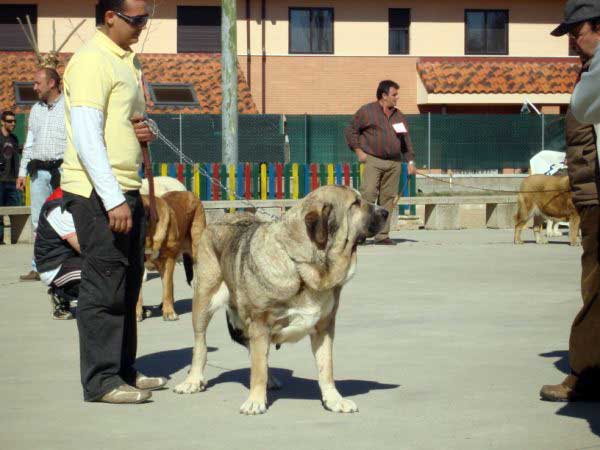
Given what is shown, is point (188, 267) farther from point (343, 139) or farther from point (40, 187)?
point (343, 139)

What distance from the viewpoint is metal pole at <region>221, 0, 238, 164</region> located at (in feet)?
73.7

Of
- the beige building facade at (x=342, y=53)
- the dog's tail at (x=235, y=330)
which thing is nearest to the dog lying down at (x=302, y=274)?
the dog's tail at (x=235, y=330)

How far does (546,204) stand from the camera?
16953 millimetres

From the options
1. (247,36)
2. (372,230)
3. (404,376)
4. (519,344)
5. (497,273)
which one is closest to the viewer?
(372,230)

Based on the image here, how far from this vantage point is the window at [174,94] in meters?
34.5

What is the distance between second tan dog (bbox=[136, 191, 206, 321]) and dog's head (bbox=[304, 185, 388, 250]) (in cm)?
377

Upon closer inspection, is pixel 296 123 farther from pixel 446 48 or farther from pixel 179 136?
pixel 446 48

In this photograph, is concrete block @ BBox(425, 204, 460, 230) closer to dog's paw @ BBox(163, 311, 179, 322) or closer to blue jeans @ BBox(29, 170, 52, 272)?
blue jeans @ BBox(29, 170, 52, 272)

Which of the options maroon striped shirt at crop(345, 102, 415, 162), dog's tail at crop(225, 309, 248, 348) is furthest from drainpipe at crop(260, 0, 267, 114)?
dog's tail at crop(225, 309, 248, 348)

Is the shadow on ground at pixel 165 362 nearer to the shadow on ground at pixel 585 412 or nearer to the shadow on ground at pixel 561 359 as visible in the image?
the shadow on ground at pixel 561 359

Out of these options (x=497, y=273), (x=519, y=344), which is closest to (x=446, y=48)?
(x=497, y=273)

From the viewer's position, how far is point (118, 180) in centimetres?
665

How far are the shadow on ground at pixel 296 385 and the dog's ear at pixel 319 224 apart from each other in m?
1.12

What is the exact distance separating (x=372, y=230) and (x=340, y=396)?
969mm
